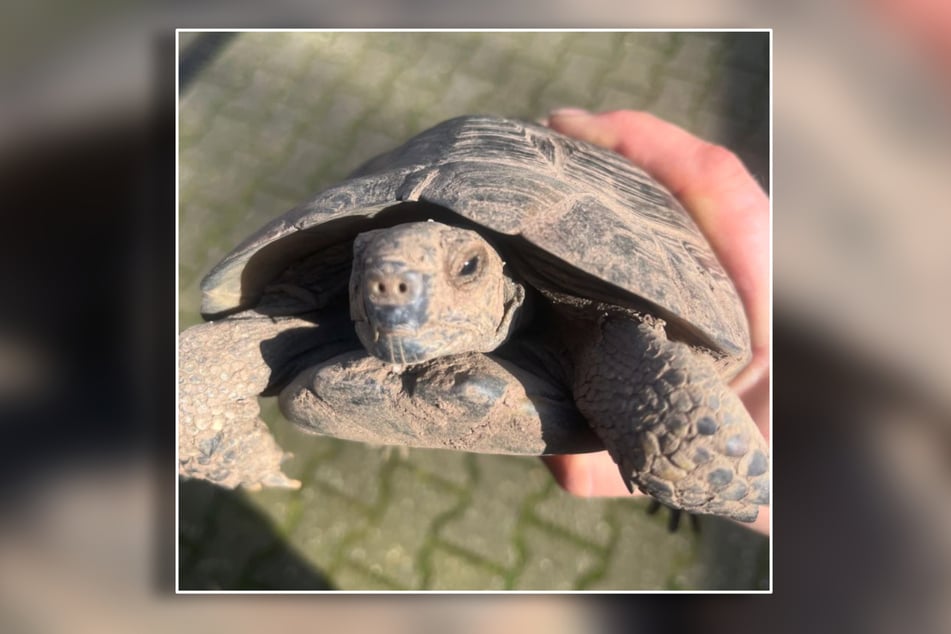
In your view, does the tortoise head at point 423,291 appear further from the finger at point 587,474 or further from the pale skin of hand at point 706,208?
the finger at point 587,474


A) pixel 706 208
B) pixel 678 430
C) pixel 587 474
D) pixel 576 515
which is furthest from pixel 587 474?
pixel 678 430

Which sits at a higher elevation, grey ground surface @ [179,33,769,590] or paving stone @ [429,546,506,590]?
grey ground surface @ [179,33,769,590]

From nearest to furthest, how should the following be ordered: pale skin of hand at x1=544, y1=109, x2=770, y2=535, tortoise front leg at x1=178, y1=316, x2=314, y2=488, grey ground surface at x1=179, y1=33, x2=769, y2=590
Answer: tortoise front leg at x1=178, y1=316, x2=314, y2=488
pale skin of hand at x1=544, y1=109, x2=770, y2=535
grey ground surface at x1=179, y1=33, x2=769, y2=590

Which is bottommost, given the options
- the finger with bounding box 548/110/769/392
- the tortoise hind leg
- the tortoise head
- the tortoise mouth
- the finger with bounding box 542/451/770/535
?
the finger with bounding box 542/451/770/535

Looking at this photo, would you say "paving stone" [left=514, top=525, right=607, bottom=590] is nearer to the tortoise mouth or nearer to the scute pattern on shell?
the scute pattern on shell

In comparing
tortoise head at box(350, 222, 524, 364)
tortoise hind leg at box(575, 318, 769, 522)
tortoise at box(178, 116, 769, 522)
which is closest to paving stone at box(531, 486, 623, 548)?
tortoise at box(178, 116, 769, 522)

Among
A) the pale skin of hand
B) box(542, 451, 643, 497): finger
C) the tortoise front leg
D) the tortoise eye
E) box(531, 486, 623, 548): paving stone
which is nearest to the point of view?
the tortoise eye
